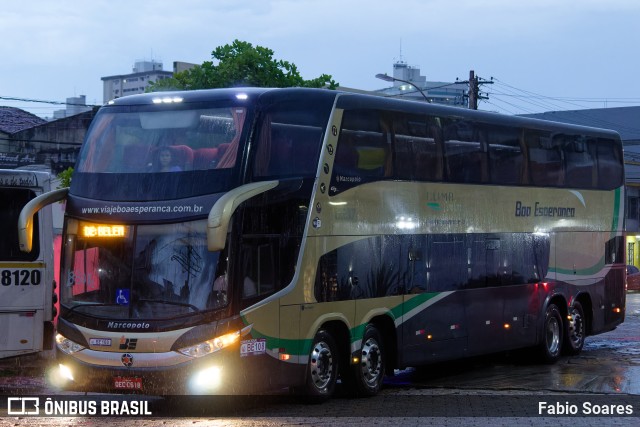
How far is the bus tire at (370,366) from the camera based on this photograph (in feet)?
49.4

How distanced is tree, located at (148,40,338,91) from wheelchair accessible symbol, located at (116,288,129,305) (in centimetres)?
2796

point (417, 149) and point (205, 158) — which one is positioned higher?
point (417, 149)

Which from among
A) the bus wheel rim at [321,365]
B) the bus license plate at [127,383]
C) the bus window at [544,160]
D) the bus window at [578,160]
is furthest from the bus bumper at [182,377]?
the bus window at [578,160]

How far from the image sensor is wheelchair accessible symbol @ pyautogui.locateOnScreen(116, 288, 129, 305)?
13078 millimetres

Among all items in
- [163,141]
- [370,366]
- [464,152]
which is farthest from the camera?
[464,152]

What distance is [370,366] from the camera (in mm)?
15359

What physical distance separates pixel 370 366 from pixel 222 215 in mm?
3928

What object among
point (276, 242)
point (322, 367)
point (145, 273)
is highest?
point (276, 242)

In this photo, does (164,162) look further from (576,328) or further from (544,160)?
(576,328)

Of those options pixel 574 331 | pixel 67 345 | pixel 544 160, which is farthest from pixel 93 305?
pixel 574 331

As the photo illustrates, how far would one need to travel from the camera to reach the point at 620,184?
2252cm

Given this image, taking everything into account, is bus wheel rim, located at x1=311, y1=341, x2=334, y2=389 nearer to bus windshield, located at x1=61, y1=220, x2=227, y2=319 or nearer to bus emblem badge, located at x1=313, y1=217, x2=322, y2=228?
bus emblem badge, located at x1=313, y1=217, x2=322, y2=228

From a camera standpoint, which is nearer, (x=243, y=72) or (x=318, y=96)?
(x=318, y=96)

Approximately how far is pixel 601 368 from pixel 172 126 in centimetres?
897
